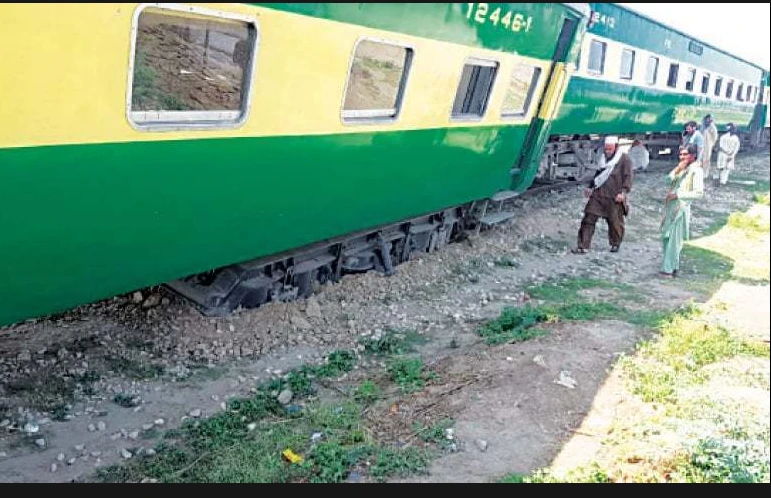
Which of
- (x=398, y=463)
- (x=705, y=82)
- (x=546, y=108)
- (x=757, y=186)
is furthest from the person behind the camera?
(x=757, y=186)

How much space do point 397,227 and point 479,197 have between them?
1386mm

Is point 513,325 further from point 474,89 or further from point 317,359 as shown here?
point 474,89

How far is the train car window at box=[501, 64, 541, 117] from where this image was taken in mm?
8586

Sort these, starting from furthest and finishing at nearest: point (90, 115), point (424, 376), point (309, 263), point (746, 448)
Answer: point (309, 263), point (424, 376), point (746, 448), point (90, 115)

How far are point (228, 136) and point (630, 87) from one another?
11.8 meters

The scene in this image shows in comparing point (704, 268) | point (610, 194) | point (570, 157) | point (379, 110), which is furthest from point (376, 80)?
point (570, 157)

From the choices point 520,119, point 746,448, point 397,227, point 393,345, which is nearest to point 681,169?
point 520,119

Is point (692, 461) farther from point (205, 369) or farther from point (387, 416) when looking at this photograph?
point (205, 369)

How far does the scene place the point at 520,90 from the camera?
8.94 metres

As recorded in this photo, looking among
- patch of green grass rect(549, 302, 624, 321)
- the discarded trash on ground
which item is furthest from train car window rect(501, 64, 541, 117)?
the discarded trash on ground

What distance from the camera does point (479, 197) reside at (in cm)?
931

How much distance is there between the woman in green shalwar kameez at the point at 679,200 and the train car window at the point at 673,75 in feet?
27.7

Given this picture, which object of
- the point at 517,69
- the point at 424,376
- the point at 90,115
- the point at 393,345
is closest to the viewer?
the point at 90,115

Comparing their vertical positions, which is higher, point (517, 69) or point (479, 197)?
point (517, 69)
